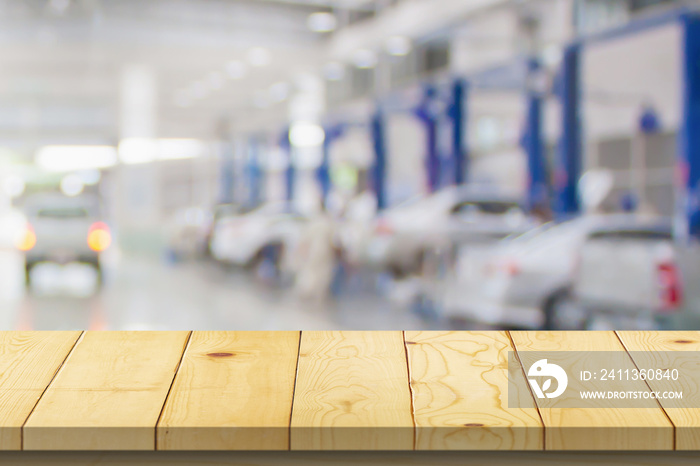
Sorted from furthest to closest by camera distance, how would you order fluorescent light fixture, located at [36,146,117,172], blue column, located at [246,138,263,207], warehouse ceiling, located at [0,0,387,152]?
1. blue column, located at [246,138,263,207]
2. fluorescent light fixture, located at [36,146,117,172]
3. warehouse ceiling, located at [0,0,387,152]

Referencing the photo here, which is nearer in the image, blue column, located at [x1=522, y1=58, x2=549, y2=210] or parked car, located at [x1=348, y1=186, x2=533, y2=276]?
blue column, located at [x1=522, y1=58, x2=549, y2=210]

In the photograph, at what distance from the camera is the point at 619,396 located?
1297mm

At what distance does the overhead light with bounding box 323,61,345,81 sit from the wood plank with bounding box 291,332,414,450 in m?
19.1

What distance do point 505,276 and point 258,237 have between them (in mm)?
8101

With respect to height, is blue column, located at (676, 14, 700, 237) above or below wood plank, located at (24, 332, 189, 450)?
above

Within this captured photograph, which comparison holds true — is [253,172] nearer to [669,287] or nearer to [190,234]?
[190,234]

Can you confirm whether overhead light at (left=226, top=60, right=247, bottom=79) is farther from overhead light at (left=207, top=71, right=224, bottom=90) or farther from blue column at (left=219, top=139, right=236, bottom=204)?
blue column at (left=219, top=139, right=236, bottom=204)

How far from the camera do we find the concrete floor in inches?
326

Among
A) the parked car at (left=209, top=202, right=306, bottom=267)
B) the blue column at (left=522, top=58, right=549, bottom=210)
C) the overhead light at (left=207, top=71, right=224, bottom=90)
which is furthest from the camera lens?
the overhead light at (left=207, top=71, right=224, bottom=90)

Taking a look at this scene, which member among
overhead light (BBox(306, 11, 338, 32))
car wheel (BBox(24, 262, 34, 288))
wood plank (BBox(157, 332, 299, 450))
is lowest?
car wheel (BBox(24, 262, 34, 288))

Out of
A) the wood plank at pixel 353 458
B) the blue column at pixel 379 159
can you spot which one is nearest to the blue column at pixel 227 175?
the blue column at pixel 379 159

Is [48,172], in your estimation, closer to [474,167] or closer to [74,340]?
[474,167]

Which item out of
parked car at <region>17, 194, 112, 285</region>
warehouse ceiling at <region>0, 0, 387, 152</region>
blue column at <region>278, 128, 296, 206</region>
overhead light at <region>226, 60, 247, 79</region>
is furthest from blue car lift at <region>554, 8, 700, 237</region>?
overhead light at <region>226, 60, 247, 79</region>

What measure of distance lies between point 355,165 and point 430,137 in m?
13.2
